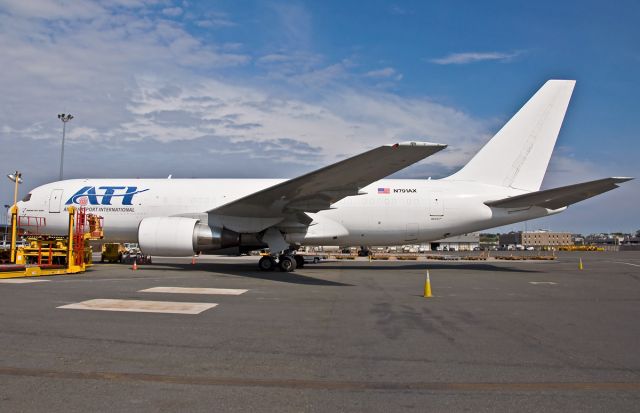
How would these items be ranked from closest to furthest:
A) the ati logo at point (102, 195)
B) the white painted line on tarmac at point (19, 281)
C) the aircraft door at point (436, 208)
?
the white painted line on tarmac at point (19, 281) → the aircraft door at point (436, 208) → the ati logo at point (102, 195)

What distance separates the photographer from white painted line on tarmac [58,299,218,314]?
338 inches

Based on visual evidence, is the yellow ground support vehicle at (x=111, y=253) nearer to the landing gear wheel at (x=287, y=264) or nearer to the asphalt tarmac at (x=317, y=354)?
the landing gear wheel at (x=287, y=264)

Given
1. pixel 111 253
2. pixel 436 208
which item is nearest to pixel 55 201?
pixel 111 253

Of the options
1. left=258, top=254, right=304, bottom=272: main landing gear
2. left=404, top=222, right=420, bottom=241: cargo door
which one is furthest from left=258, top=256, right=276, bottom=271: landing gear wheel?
left=404, top=222, right=420, bottom=241: cargo door

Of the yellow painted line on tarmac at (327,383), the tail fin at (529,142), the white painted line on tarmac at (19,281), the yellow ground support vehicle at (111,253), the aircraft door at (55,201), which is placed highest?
the tail fin at (529,142)

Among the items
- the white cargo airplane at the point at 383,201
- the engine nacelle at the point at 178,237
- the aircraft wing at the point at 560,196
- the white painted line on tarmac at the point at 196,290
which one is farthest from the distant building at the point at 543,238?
the white painted line on tarmac at the point at 196,290

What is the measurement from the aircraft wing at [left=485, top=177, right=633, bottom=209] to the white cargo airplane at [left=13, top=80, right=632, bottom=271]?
4 centimetres

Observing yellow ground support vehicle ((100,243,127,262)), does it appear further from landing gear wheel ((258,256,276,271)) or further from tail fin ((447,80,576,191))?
tail fin ((447,80,576,191))

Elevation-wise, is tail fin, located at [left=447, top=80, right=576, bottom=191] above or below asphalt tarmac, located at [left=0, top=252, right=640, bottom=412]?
above

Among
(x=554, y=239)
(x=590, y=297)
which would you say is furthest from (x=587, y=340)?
(x=554, y=239)

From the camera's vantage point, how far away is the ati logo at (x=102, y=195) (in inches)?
795

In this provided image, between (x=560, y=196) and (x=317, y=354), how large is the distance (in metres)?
15.6

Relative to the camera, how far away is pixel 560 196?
18.2m

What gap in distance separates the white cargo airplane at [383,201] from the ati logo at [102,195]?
0.04 m
